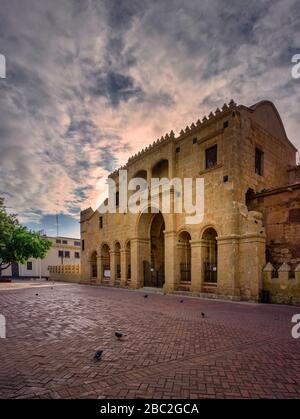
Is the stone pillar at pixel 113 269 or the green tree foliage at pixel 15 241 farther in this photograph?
the green tree foliage at pixel 15 241

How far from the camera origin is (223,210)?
14.8 metres

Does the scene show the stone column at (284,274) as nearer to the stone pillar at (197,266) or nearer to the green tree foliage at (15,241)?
the stone pillar at (197,266)

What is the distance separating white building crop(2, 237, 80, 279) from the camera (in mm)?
52812

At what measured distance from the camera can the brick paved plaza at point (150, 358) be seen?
3.62 meters

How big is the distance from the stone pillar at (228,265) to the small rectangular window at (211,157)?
198 inches

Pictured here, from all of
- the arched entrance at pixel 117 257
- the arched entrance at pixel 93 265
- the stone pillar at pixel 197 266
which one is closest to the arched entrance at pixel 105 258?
the arched entrance at pixel 93 265

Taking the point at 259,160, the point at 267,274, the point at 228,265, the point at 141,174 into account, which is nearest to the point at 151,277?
the point at 228,265

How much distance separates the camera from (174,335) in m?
6.50

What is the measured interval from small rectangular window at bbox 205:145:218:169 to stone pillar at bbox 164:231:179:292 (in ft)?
17.1

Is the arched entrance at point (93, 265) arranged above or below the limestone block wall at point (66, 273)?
above

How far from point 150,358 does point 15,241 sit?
33557mm
